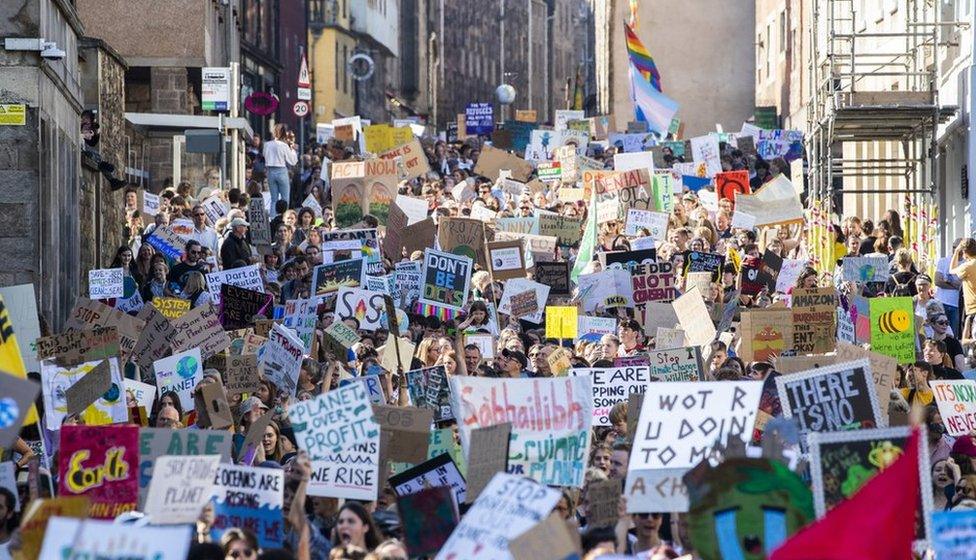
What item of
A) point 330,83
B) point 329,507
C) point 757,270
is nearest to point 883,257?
point 757,270

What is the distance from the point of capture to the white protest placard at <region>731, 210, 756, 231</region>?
2550 centimetres

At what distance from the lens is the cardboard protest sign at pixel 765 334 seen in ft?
61.2

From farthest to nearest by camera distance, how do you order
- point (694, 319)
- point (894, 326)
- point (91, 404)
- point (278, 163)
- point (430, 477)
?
1. point (278, 163)
2. point (694, 319)
3. point (894, 326)
4. point (91, 404)
5. point (430, 477)

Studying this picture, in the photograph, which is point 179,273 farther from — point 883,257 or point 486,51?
point 486,51

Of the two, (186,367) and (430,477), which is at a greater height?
(186,367)

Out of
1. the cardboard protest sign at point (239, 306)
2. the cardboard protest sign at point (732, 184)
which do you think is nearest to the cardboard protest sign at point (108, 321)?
the cardboard protest sign at point (239, 306)

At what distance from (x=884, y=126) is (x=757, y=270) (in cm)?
774

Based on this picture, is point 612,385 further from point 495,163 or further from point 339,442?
point 495,163

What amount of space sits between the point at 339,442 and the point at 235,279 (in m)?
8.76

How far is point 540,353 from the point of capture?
17328 mm

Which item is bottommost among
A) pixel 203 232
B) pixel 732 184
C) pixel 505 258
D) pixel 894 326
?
pixel 894 326

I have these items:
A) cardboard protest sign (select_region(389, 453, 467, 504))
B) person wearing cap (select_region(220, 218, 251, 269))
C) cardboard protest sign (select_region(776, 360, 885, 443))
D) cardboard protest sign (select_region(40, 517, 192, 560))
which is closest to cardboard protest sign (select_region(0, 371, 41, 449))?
Answer: cardboard protest sign (select_region(40, 517, 192, 560))

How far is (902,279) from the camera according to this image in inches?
840

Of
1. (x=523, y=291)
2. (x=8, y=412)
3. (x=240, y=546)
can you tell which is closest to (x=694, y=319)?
(x=523, y=291)
